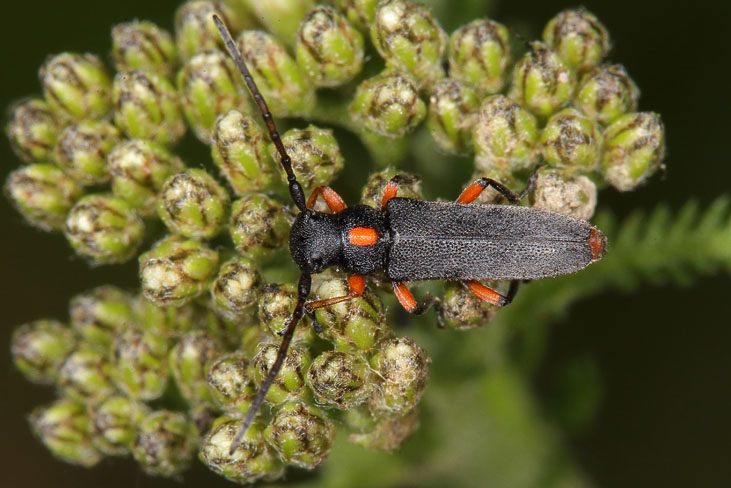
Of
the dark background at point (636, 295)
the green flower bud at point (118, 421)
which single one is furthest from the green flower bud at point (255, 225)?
the dark background at point (636, 295)

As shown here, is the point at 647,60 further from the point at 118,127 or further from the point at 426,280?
the point at 118,127

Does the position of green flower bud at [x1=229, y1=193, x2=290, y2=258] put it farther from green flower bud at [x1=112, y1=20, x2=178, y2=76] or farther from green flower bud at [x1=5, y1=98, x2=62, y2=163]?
green flower bud at [x1=5, y1=98, x2=62, y2=163]

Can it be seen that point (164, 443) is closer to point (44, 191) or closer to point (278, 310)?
point (278, 310)

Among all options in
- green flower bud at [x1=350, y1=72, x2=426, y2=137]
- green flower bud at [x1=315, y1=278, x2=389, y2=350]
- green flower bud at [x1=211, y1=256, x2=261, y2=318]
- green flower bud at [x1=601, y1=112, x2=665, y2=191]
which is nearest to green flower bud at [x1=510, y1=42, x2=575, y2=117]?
green flower bud at [x1=601, y1=112, x2=665, y2=191]

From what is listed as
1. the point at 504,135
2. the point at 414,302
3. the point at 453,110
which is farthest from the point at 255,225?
the point at 504,135

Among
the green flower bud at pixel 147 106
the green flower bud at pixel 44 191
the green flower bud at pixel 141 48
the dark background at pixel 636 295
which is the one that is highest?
the green flower bud at pixel 141 48

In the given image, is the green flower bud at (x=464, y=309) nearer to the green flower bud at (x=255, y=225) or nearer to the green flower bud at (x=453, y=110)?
the green flower bud at (x=453, y=110)
